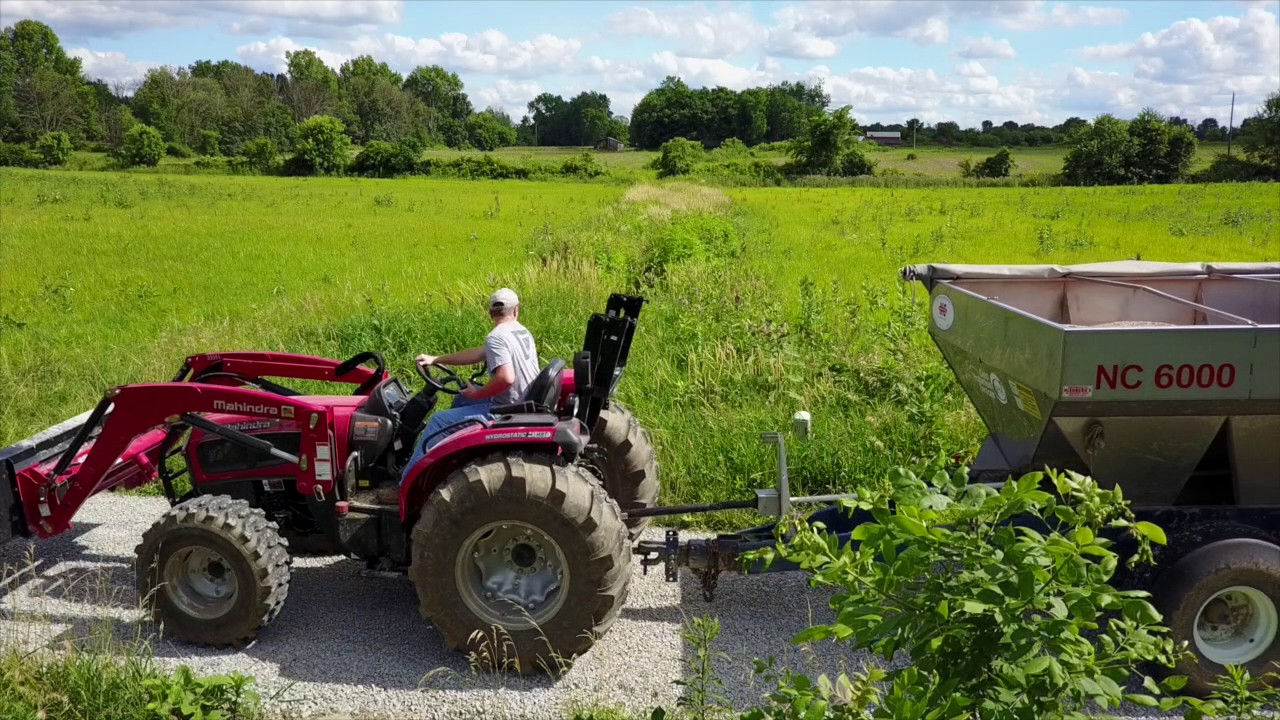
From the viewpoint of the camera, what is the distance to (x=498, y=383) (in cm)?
462

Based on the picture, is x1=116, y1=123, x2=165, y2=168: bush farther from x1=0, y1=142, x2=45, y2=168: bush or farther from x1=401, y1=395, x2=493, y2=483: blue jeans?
x1=401, y1=395, x2=493, y2=483: blue jeans

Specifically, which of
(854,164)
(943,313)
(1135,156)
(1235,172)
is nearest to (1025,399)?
(943,313)

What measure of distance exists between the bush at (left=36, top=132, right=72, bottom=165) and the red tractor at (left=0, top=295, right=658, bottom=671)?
64558mm

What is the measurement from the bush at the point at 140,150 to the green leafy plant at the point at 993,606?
66.5 m

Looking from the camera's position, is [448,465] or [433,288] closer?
[448,465]

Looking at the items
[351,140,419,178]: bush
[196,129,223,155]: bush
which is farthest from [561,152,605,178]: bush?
[196,129,223,155]: bush

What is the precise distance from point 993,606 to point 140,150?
6852cm

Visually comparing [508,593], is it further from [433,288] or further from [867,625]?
[433,288]

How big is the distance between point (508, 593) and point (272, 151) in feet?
206

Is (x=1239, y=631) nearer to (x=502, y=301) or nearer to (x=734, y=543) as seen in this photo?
(x=734, y=543)

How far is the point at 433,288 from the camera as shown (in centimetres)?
1346

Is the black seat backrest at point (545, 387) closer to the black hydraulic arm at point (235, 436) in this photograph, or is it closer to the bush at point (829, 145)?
the black hydraulic arm at point (235, 436)

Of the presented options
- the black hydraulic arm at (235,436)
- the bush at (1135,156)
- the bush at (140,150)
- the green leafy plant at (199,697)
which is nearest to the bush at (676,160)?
the bush at (1135,156)

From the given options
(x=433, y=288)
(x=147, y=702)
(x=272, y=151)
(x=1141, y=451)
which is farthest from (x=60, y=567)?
(x=272, y=151)
